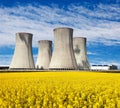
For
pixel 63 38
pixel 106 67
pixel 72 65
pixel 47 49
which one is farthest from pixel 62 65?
pixel 106 67

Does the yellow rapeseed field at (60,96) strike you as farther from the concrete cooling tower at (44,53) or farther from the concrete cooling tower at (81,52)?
the concrete cooling tower at (81,52)

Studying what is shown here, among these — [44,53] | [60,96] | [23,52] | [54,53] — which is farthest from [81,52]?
[60,96]

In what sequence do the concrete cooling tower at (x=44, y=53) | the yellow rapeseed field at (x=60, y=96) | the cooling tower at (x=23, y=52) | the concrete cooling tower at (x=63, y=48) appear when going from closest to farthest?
the yellow rapeseed field at (x=60, y=96), the concrete cooling tower at (x=63, y=48), the cooling tower at (x=23, y=52), the concrete cooling tower at (x=44, y=53)

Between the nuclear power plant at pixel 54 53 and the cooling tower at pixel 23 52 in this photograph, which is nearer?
the nuclear power plant at pixel 54 53

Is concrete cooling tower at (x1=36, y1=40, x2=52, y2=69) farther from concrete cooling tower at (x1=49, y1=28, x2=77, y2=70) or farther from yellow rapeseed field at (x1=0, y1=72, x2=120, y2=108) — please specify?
yellow rapeseed field at (x1=0, y1=72, x2=120, y2=108)

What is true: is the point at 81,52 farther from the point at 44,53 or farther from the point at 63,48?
the point at 63,48

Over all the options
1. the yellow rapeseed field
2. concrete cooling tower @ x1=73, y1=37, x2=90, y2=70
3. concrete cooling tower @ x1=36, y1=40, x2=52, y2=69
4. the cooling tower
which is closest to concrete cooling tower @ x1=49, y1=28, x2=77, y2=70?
the cooling tower

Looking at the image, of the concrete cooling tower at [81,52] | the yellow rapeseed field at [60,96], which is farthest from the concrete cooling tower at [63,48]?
the yellow rapeseed field at [60,96]
